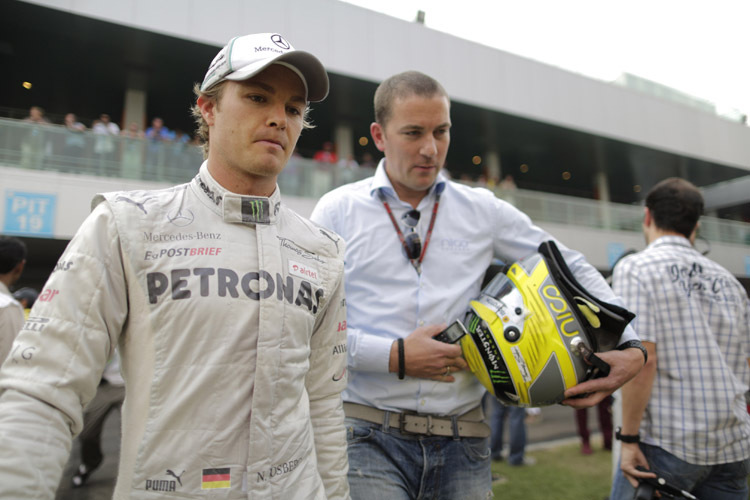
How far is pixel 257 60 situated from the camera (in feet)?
4.95

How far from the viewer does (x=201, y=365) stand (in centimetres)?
132

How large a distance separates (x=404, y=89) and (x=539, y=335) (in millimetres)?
1233

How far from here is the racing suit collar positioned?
149 centimetres

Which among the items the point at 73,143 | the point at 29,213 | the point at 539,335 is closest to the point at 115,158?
the point at 73,143

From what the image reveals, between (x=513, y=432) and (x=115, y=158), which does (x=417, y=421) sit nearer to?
(x=513, y=432)

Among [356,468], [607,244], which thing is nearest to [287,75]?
[356,468]

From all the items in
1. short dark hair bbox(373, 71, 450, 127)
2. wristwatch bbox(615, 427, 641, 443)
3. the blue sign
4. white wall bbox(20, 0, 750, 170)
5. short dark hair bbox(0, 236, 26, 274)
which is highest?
white wall bbox(20, 0, 750, 170)

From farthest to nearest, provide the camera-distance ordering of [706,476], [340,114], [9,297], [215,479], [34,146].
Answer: [340,114], [34,146], [9,297], [706,476], [215,479]

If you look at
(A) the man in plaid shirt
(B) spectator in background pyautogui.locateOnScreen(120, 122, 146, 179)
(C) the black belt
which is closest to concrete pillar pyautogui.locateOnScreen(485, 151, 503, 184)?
(B) spectator in background pyautogui.locateOnScreen(120, 122, 146, 179)

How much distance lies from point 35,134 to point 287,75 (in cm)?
1113

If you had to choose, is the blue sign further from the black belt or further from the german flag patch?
the german flag patch

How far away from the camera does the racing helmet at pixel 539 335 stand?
1858 millimetres

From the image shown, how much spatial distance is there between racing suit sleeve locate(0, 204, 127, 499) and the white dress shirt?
3.34 ft

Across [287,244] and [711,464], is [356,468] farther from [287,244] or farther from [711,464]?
[711,464]
